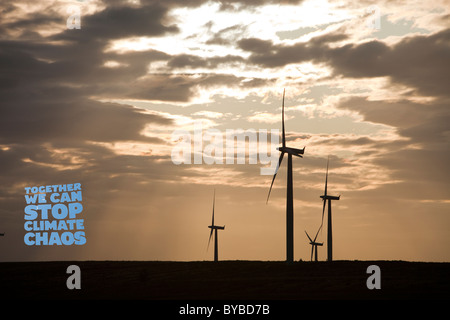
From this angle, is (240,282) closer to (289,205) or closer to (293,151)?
(289,205)

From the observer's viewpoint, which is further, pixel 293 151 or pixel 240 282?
pixel 293 151

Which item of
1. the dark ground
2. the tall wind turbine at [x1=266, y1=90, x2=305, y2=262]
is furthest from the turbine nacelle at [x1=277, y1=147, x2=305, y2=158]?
the dark ground

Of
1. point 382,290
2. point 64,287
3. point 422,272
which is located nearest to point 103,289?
point 64,287

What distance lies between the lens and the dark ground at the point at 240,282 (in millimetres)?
68938

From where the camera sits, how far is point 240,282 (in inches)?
3145

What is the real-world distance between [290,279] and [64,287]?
3008 cm

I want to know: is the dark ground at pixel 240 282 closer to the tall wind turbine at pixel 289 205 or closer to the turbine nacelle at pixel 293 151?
the tall wind turbine at pixel 289 205

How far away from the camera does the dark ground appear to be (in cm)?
6894

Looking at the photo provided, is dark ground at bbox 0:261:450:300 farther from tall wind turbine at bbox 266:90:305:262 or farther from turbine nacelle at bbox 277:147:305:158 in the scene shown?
turbine nacelle at bbox 277:147:305:158

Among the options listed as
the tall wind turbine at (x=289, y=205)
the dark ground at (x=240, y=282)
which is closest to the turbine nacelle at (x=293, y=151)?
the tall wind turbine at (x=289, y=205)

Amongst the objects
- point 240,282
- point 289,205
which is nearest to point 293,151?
point 289,205

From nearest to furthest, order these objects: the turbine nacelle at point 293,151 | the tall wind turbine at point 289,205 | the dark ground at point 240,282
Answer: the dark ground at point 240,282 < the tall wind turbine at point 289,205 < the turbine nacelle at point 293,151

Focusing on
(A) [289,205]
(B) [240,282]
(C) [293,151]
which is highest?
(C) [293,151]
